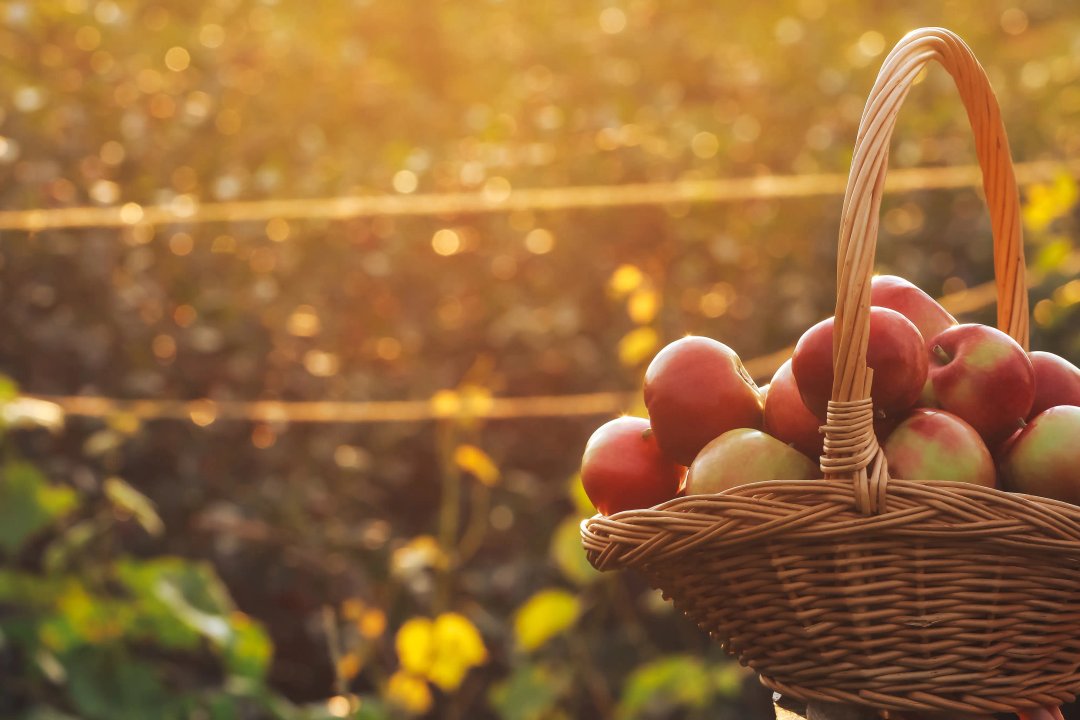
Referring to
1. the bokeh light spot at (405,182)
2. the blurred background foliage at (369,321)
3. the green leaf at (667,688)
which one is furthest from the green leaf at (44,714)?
the bokeh light spot at (405,182)

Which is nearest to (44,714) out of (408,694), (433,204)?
(408,694)

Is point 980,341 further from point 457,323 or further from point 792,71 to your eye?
point 792,71

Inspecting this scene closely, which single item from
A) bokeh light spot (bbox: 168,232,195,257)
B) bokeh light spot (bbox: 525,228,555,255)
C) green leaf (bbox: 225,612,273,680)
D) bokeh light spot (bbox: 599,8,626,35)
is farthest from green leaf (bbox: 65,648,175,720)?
bokeh light spot (bbox: 599,8,626,35)

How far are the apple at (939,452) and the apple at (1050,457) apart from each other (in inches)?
1.0

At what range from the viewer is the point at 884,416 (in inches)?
39.5

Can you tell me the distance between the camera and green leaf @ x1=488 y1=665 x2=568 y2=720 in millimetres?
2439

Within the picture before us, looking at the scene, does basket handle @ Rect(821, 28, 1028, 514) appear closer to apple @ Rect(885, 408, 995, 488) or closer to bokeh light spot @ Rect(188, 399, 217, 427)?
apple @ Rect(885, 408, 995, 488)

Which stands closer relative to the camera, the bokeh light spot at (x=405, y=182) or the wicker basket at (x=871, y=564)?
the wicker basket at (x=871, y=564)

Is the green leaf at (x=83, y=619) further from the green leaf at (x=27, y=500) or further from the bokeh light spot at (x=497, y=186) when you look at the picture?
the bokeh light spot at (x=497, y=186)

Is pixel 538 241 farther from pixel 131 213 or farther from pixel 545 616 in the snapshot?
pixel 545 616

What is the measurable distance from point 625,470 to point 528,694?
150 cm

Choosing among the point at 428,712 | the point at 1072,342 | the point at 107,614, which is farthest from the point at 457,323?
the point at 1072,342

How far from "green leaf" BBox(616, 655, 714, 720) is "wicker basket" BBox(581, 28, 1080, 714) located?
139 centimetres

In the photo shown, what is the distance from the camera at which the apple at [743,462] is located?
969 mm
